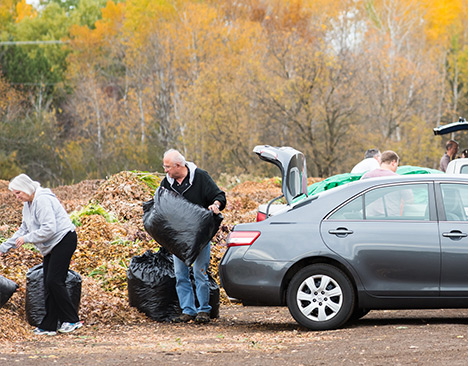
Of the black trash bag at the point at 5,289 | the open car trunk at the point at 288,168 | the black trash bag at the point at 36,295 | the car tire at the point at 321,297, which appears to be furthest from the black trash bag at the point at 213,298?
the black trash bag at the point at 5,289

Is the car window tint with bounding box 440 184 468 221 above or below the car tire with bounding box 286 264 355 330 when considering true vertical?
above

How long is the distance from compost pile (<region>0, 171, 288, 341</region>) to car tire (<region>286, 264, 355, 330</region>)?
2.17 metres

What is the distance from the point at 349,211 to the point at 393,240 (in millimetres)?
537

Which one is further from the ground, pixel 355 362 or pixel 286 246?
pixel 286 246

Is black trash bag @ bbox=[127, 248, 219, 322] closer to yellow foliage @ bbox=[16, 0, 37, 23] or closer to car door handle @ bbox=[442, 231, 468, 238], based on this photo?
car door handle @ bbox=[442, 231, 468, 238]

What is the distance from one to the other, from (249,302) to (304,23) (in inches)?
2463

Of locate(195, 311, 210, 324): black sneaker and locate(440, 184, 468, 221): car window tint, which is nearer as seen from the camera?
locate(440, 184, 468, 221): car window tint

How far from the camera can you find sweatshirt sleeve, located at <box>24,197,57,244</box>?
903 centimetres

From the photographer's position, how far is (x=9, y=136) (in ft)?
175

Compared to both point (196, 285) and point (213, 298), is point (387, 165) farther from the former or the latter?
point (196, 285)

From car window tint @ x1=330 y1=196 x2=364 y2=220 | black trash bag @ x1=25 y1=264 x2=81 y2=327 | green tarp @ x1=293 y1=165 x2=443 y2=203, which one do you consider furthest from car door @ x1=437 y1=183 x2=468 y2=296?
green tarp @ x1=293 y1=165 x2=443 y2=203

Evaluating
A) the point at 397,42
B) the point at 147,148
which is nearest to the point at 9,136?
the point at 147,148

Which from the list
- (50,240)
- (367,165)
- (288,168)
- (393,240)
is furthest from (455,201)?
(367,165)

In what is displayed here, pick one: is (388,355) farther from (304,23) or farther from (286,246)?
(304,23)
